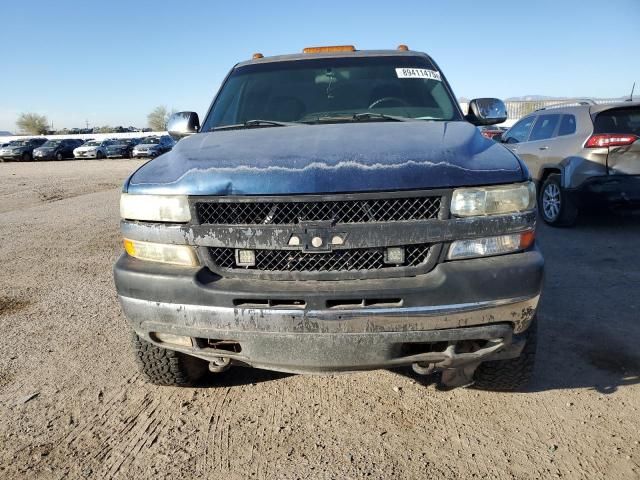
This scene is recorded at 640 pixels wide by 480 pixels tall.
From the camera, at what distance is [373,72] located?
3.79m

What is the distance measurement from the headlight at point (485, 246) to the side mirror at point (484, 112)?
179cm

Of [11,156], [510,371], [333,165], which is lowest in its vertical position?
[11,156]

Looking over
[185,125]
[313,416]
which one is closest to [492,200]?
[313,416]

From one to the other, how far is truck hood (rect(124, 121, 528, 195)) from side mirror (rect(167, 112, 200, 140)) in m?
1.10

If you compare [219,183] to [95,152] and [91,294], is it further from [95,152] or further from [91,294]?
[95,152]

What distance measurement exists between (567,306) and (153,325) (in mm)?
3354

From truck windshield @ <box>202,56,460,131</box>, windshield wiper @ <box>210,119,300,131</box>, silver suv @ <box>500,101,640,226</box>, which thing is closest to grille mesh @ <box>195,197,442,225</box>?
windshield wiper @ <box>210,119,300,131</box>

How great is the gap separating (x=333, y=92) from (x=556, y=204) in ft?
16.1

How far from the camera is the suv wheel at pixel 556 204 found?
694 cm

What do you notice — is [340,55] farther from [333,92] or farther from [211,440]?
[211,440]

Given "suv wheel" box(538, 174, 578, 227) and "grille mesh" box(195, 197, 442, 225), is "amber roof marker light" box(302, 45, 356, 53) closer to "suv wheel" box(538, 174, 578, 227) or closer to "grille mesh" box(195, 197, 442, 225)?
"grille mesh" box(195, 197, 442, 225)

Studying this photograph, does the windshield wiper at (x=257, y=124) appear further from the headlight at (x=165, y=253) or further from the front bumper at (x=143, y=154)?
the front bumper at (x=143, y=154)

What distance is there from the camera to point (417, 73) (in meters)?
3.77

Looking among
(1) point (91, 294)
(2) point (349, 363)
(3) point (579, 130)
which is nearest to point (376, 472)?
(2) point (349, 363)
